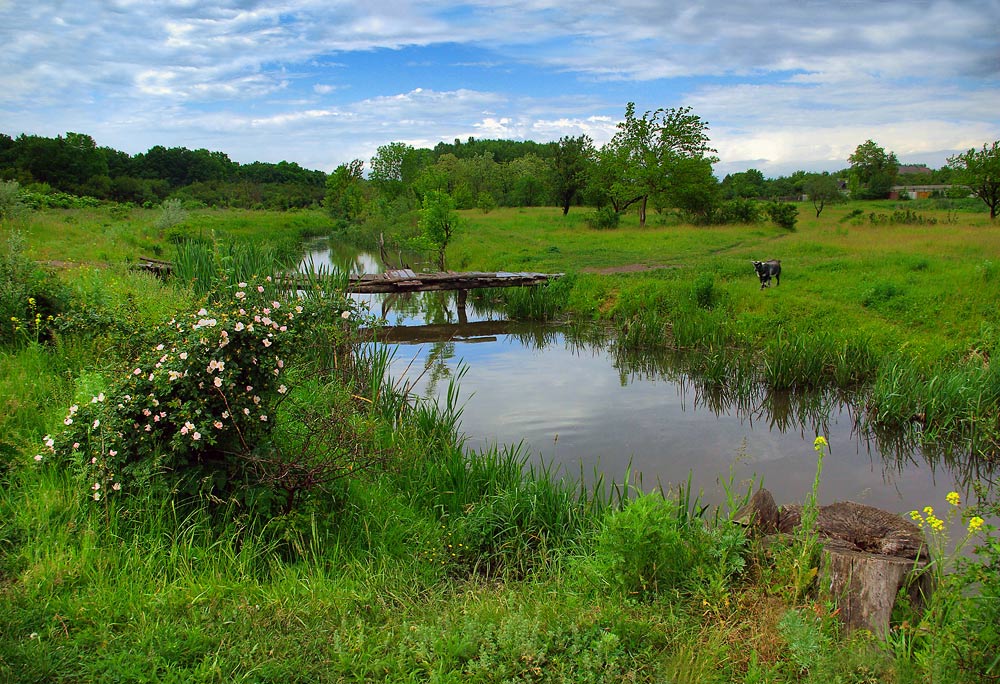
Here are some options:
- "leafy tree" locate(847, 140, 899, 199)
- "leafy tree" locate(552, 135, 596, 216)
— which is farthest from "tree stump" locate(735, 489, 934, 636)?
"leafy tree" locate(847, 140, 899, 199)

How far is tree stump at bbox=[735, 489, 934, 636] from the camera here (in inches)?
131

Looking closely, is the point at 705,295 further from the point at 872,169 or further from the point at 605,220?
the point at 872,169

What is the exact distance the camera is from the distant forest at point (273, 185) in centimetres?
4759

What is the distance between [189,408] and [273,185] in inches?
3696

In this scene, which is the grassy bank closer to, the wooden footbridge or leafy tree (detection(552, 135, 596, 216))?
the wooden footbridge

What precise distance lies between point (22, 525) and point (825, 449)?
24.4ft

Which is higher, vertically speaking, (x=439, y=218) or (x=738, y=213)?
(x=738, y=213)

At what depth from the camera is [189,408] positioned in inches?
149

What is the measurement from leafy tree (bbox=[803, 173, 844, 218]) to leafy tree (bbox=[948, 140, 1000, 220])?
20663mm

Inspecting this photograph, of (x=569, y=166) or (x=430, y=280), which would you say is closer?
(x=430, y=280)

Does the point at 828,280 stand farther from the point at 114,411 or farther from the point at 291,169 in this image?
the point at 291,169

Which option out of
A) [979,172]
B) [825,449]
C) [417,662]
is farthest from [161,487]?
[979,172]

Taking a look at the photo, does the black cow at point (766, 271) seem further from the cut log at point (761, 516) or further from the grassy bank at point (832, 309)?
the cut log at point (761, 516)

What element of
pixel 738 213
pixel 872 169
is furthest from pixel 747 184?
pixel 738 213
